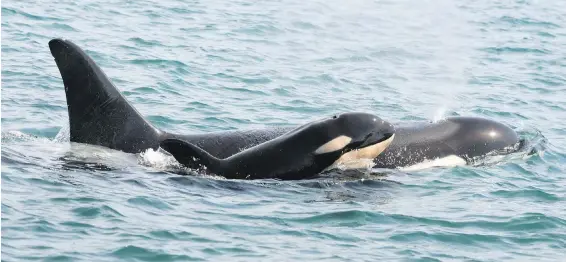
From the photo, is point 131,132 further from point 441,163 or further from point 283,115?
point 283,115

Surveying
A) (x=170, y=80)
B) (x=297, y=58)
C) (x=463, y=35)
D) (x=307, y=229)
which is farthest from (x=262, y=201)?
(x=463, y=35)

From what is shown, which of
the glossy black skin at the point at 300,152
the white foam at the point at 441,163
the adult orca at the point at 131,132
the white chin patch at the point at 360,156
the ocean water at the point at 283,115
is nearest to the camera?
the ocean water at the point at 283,115

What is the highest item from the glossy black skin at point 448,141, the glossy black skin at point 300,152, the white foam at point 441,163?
the glossy black skin at point 300,152

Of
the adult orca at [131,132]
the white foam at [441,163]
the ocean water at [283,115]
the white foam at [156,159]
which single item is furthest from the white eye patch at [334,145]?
the white foam at [156,159]

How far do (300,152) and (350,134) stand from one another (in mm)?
774

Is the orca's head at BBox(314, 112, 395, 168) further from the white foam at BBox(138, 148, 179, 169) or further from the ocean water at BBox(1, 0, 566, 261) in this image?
the white foam at BBox(138, 148, 179, 169)

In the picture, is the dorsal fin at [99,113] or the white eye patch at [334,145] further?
the dorsal fin at [99,113]

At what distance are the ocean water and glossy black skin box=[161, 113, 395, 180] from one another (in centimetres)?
29

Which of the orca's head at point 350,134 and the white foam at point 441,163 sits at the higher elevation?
the orca's head at point 350,134

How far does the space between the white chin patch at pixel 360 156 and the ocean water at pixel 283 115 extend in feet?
1.29

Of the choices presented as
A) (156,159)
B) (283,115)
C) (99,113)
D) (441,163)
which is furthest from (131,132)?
(283,115)

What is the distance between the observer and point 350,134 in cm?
1686

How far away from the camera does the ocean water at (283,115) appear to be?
1368 centimetres

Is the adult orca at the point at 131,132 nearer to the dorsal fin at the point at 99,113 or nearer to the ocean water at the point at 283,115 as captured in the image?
the dorsal fin at the point at 99,113
